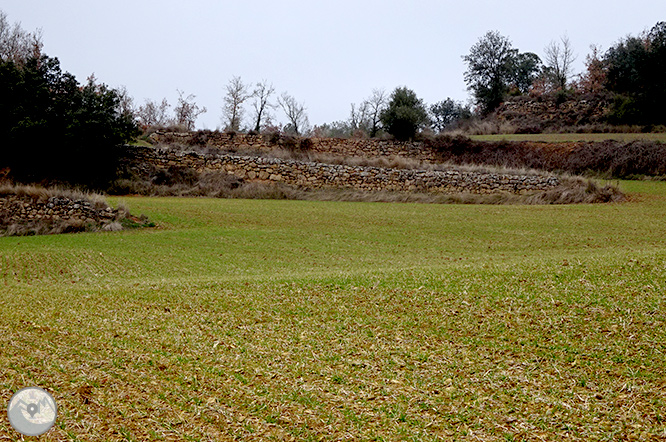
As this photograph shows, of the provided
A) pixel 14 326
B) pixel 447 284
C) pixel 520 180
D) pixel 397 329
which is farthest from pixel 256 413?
pixel 520 180

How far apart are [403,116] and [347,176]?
9.63m

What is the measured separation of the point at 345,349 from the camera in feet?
18.7

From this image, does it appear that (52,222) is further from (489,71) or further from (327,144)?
(489,71)

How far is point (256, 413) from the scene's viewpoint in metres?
4.21

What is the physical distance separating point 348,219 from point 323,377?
15102 mm

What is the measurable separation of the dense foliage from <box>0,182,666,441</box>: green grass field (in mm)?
14831

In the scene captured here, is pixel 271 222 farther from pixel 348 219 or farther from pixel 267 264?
pixel 267 264

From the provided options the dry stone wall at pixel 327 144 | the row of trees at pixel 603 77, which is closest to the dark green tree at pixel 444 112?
the row of trees at pixel 603 77

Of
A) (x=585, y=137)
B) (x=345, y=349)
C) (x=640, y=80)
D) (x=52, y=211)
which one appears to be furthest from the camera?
(x=640, y=80)

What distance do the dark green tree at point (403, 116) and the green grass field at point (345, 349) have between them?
82.0 feet

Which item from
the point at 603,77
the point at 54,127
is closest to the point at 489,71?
the point at 603,77

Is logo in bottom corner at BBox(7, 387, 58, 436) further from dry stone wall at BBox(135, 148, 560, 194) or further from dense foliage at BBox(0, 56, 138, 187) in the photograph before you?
dry stone wall at BBox(135, 148, 560, 194)

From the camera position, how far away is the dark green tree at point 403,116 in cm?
3600

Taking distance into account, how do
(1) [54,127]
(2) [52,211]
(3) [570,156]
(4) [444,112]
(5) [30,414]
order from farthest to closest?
(4) [444,112] < (3) [570,156] < (1) [54,127] < (2) [52,211] < (5) [30,414]
